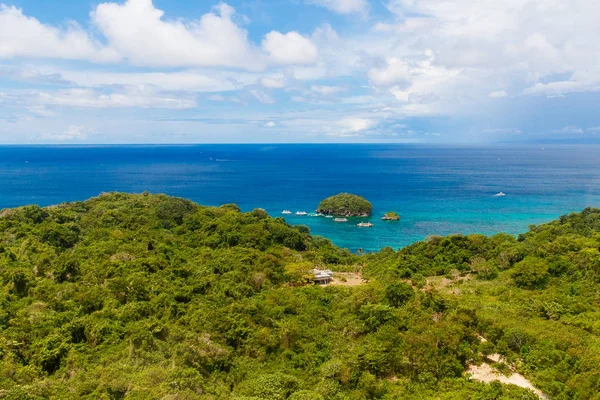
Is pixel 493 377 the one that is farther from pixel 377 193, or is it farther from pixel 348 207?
pixel 377 193

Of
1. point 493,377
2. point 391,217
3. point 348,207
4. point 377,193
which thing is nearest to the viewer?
point 493,377

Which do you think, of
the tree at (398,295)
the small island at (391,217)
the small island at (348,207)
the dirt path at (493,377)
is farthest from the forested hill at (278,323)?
the small island at (348,207)

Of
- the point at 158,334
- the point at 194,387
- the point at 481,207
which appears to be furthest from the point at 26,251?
the point at 481,207

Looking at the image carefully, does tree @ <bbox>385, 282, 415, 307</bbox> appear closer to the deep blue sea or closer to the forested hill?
the forested hill

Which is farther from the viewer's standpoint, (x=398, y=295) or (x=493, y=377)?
(x=398, y=295)

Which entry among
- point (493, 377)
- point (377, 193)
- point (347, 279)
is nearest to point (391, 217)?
point (377, 193)

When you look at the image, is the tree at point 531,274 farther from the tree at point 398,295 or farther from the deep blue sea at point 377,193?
the deep blue sea at point 377,193

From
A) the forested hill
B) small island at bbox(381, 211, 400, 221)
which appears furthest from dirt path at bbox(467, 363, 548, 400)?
small island at bbox(381, 211, 400, 221)

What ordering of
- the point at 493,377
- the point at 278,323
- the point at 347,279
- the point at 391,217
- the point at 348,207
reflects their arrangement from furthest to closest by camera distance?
the point at 348,207, the point at 391,217, the point at 347,279, the point at 278,323, the point at 493,377

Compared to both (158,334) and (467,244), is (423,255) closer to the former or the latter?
(467,244)
